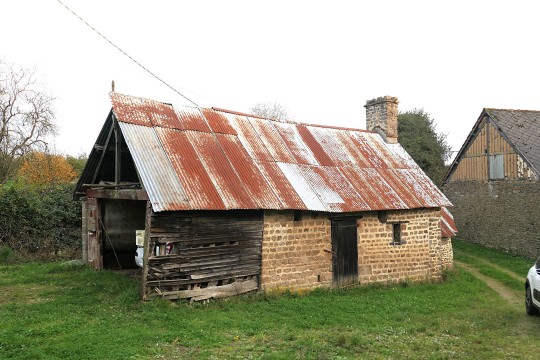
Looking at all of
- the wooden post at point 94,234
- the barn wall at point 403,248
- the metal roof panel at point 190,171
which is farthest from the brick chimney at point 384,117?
the wooden post at point 94,234

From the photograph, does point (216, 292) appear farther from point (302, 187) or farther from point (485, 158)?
point (485, 158)

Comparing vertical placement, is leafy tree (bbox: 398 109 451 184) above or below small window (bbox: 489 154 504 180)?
above

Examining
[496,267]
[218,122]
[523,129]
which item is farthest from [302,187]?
[523,129]

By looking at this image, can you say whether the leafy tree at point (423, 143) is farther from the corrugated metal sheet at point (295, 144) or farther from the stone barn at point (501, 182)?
the corrugated metal sheet at point (295, 144)

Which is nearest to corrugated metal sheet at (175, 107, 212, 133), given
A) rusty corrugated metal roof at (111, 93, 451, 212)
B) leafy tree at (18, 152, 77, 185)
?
rusty corrugated metal roof at (111, 93, 451, 212)

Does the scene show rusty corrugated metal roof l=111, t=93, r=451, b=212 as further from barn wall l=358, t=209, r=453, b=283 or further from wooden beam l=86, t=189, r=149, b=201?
wooden beam l=86, t=189, r=149, b=201

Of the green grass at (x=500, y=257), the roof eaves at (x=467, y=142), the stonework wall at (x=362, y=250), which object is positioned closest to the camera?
Answer: the stonework wall at (x=362, y=250)

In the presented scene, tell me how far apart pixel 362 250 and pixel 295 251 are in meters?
2.56

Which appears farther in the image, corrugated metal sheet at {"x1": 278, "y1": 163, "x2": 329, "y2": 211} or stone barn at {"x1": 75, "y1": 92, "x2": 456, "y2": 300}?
corrugated metal sheet at {"x1": 278, "y1": 163, "x2": 329, "y2": 211}

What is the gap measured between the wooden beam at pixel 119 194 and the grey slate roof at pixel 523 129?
57.1 feet

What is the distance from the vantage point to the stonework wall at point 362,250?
36.4ft

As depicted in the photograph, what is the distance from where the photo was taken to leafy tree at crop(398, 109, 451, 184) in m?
33.9

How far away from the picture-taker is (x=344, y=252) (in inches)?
493

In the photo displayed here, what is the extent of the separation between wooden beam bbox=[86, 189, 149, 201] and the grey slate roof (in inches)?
685
